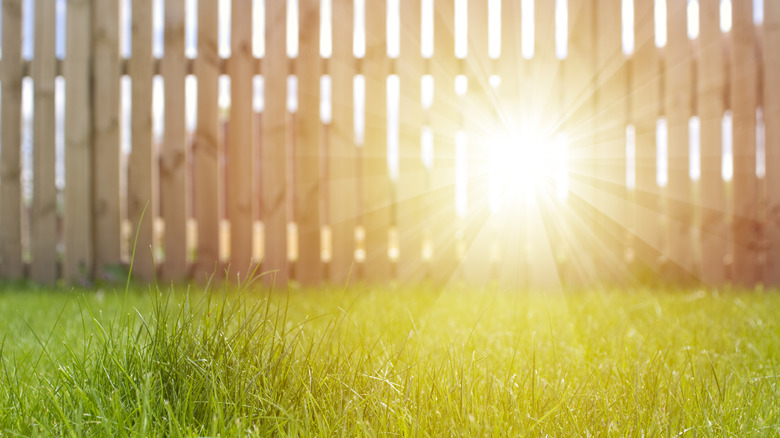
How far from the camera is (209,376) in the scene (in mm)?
1175

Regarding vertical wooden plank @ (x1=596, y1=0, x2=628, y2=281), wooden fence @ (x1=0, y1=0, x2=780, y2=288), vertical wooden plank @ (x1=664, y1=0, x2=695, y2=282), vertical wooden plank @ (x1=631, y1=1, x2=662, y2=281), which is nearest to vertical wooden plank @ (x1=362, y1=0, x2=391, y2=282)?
wooden fence @ (x1=0, y1=0, x2=780, y2=288)

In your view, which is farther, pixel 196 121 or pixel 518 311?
pixel 196 121

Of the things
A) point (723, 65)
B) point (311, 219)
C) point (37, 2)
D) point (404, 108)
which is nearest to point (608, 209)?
point (723, 65)

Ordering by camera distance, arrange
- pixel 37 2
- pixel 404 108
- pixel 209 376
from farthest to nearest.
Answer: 1. pixel 37 2
2. pixel 404 108
3. pixel 209 376

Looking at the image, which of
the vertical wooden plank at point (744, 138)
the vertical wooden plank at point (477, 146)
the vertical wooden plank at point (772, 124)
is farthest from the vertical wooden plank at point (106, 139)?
the vertical wooden plank at point (772, 124)

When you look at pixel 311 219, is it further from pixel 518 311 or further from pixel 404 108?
pixel 518 311

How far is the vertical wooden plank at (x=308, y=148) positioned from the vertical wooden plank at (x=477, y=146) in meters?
0.99

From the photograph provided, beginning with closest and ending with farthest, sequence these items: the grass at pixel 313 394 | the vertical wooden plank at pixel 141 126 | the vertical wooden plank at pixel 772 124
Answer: the grass at pixel 313 394 → the vertical wooden plank at pixel 772 124 → the vertical wooden plank at pixel 141 126

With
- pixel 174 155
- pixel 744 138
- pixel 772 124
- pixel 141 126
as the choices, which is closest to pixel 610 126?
pixel 744 138

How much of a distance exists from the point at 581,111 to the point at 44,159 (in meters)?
3.71

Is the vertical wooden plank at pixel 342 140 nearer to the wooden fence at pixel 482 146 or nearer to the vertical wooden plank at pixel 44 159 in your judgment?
the wooden fence at pixel 482 146

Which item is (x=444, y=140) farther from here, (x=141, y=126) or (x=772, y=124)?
(x=772, y=124)

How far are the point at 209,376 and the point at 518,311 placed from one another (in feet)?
5.43

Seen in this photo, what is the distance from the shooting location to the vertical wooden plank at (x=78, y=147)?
3.89 m
